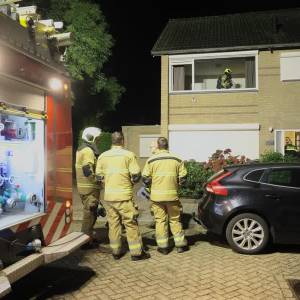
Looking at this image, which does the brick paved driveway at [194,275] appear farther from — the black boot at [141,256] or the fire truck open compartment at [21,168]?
the fire truck open compartment at [21,168]

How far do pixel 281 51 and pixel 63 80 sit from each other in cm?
1452

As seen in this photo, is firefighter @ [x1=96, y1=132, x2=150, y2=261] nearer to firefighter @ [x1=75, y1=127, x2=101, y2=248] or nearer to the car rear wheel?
firefighter @ [x1=75, y1=127, x2=101, y2=248]

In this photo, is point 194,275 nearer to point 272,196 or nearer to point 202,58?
point 272,196

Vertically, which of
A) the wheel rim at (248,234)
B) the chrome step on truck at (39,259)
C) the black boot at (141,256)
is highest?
the chrome step on truck at (39,259)

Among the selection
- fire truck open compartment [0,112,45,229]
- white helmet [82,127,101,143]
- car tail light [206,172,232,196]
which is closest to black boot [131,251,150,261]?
car tail light [206,172,232,196]

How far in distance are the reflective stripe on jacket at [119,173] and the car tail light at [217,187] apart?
1.51 m

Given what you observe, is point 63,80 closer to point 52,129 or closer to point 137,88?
point 52,129

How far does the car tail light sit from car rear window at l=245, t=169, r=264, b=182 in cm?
31

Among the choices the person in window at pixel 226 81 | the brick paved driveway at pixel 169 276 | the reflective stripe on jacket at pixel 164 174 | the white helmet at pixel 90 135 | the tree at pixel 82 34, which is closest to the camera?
the brick paved driveway at pixel 169 276

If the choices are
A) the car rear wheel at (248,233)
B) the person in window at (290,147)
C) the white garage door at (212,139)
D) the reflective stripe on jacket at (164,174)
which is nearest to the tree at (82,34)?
the white garage door at (212,139)

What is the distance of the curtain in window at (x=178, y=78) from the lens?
19453 millimetres

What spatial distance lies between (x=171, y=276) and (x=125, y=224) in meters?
1.06

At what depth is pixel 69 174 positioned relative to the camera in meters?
5.72

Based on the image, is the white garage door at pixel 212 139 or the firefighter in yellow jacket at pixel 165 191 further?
the white garage door at pixel 212 139
